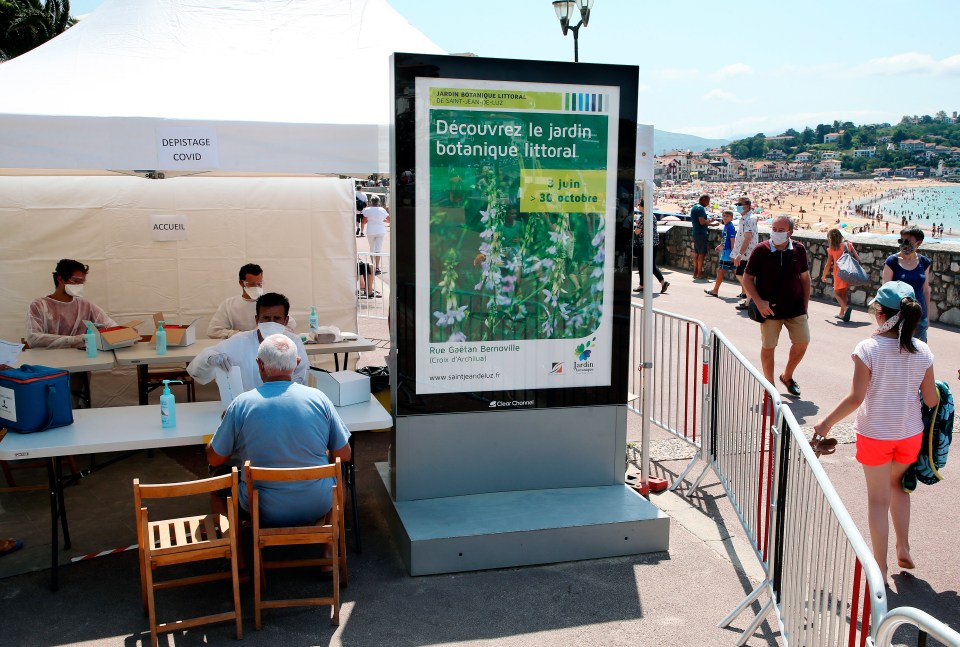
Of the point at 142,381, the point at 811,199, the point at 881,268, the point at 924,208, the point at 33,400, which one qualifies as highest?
the point at 811,199

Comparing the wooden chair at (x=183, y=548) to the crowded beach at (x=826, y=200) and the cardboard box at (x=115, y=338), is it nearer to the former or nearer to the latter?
the cardboard box at (x=115, y=338)

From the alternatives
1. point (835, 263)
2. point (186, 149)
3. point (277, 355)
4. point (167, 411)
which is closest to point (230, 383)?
point (167, 411)

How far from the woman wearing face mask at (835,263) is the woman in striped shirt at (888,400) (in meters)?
8.70

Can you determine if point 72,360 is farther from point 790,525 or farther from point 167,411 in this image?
point 790,525

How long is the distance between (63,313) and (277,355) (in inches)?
159

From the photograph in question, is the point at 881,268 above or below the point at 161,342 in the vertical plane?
above

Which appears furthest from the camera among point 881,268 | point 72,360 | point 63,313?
point 881,268

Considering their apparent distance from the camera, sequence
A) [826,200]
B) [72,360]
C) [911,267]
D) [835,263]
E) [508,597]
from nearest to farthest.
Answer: [508,597] < [72,360] < [911,267] < [835,263] < [826,200]

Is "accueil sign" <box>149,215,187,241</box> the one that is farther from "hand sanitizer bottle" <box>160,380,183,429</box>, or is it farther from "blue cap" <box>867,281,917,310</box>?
"blue cap" <box>867,281,917,310</box>

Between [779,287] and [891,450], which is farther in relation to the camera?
[779,287]

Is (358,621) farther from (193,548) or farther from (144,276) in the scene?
(144,276)

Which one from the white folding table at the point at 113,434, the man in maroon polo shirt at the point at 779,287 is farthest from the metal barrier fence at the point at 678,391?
the white folding table at the point at 113,434

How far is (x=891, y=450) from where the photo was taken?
15.4ft

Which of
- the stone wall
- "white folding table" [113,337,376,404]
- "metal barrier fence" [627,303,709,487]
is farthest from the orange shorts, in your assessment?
the stone wall
